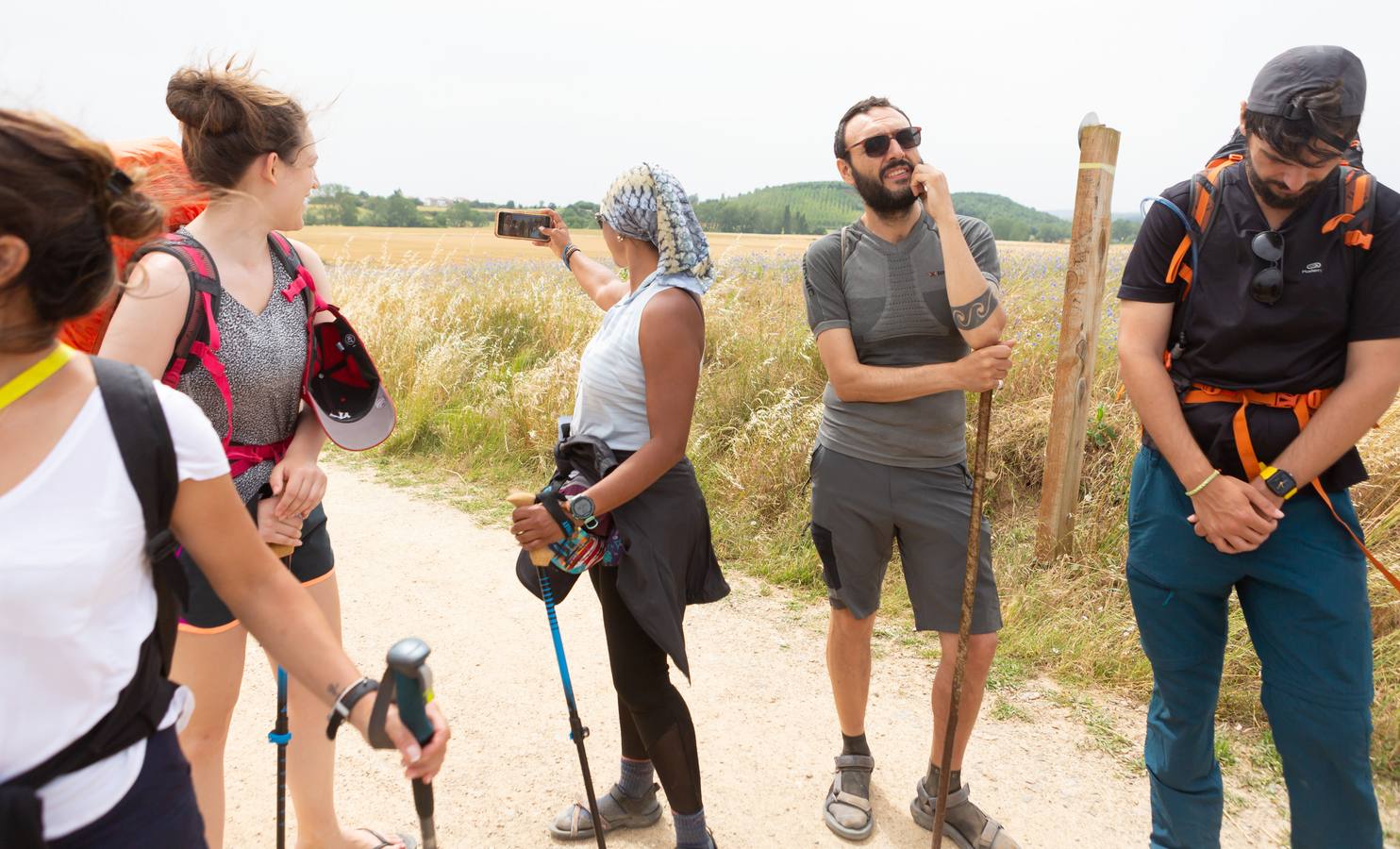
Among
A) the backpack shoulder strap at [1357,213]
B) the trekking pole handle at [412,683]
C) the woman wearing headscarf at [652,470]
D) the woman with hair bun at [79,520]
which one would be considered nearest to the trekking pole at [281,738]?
the woman wearing headscarf at [652,470]

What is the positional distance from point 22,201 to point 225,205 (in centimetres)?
108

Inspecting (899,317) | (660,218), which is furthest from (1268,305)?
(660,218)

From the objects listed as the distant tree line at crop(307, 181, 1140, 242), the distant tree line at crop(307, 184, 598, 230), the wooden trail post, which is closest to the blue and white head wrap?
the wooden trail post

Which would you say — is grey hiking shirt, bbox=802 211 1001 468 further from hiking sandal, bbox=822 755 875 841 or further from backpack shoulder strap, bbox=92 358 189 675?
backpack shoulder strap, bbox=92 358 189 675

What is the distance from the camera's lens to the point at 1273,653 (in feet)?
7.38

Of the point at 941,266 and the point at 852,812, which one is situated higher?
the point at 941,266

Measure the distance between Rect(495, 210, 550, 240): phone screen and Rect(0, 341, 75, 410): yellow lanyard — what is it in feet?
7.57

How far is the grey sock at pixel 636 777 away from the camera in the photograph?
2926mm

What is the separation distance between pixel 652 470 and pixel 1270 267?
1554 millimetres

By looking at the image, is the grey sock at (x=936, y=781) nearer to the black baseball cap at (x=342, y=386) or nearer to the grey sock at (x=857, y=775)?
the grey sock at (x=857, y=775)

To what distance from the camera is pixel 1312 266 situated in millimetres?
2129

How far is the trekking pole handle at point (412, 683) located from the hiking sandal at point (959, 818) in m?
1.98

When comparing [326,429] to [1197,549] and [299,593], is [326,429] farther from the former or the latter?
[1197,549]

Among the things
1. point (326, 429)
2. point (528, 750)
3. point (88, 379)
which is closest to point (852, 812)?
point (528, 750)
